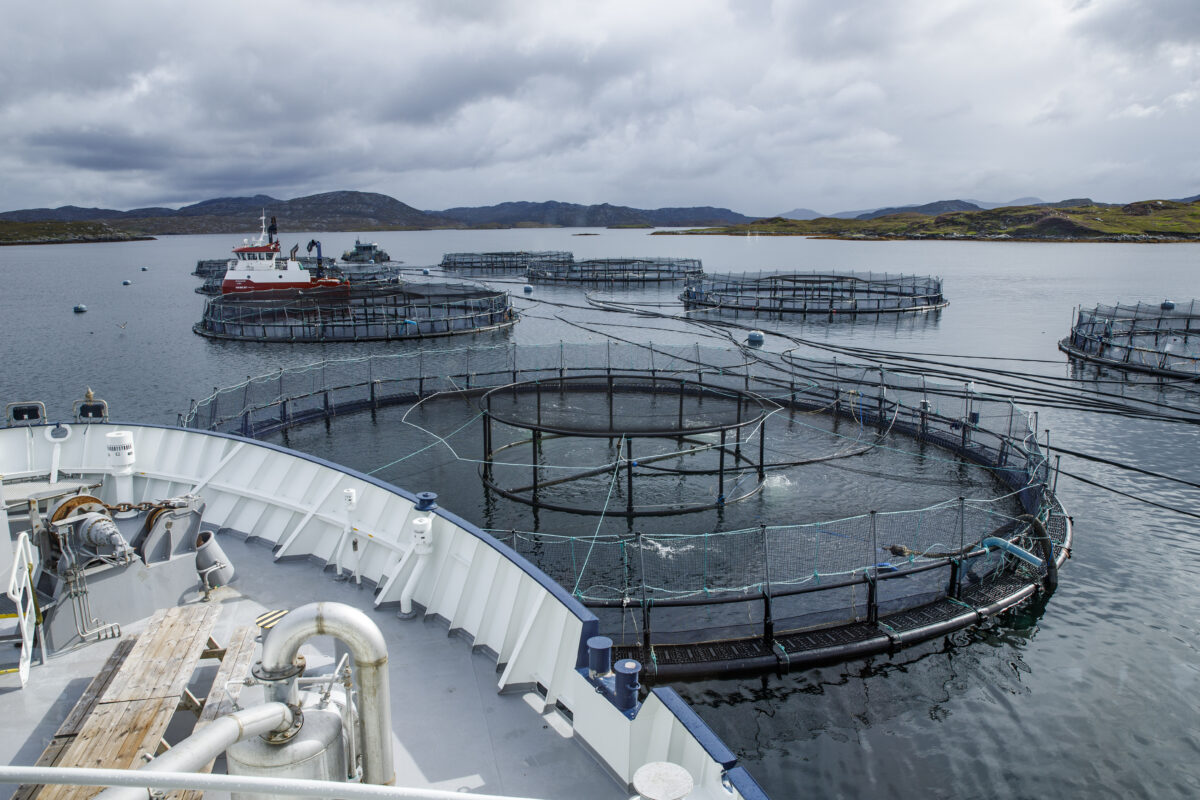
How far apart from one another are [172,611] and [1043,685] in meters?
18.4

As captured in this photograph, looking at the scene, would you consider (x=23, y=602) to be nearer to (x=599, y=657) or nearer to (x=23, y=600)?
(x=23, y=600)

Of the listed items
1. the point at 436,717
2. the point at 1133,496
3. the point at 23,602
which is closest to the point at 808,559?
the point at 436,717

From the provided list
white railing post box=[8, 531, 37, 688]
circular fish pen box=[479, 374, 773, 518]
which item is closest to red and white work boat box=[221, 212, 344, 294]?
circular fish pen box=[479, 374, 773, 518]

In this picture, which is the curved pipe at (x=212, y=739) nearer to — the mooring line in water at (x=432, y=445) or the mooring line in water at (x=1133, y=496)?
the mooring line in water at (x=432, y=445)

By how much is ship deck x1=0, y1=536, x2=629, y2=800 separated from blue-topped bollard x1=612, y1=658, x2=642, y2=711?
2.82 feet

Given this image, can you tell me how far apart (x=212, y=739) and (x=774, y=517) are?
2243 cm

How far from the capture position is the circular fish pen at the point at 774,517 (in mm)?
18359

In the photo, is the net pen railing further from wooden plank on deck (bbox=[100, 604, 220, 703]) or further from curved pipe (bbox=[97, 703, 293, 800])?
curved pipe (bbox=[97, 703, 293, 800])

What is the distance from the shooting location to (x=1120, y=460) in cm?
3369

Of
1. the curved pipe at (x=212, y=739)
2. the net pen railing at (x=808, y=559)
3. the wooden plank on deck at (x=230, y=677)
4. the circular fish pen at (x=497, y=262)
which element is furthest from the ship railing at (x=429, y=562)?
the circular fish pen at (x=497, y=262)

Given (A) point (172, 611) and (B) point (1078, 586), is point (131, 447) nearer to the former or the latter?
(A) point (172, 611)

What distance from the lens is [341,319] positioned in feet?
234

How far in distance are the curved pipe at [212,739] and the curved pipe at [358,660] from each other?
10.5 inches

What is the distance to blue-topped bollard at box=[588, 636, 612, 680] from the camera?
815 cm
